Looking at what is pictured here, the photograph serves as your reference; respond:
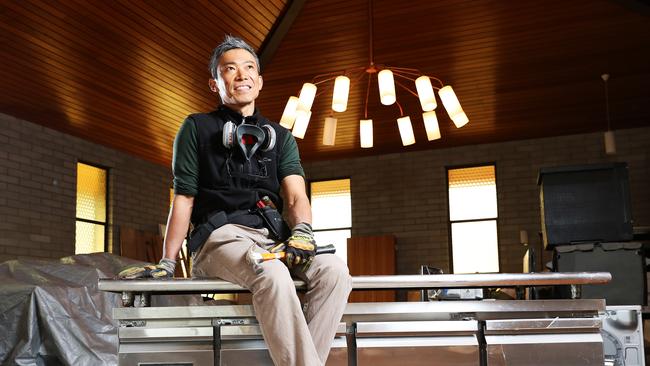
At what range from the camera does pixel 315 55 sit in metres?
7.66

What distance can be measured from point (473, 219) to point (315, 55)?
4.14 metres

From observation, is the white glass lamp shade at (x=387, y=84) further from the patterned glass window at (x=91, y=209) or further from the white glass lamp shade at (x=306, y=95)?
the patterned glass window at (x=91, y=209)

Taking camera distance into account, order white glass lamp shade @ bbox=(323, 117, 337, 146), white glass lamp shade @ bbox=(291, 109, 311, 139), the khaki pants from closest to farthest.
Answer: the khaki pants, white glass lamp shade @ bbox=(291, 109, 311, 139), white glass lamp shade @ bbox=(323, 117, 337, 146)

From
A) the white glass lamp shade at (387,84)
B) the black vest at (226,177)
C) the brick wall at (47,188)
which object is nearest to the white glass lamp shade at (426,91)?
the white glass lamp shade at (387,84)

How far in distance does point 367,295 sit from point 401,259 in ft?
2.77

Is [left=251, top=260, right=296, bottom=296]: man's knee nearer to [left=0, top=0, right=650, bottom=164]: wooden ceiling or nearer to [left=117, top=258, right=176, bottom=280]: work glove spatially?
[left=117, top=258, right=176, bottom=280]: work glove

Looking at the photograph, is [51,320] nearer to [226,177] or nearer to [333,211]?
[226,177]

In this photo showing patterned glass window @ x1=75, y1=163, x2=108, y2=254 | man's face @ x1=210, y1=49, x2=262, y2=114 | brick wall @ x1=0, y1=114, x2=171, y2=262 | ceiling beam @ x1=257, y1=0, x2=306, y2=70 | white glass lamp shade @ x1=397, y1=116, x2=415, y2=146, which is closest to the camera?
man's face @ x1=210, y1=49, x2=262, y2=114

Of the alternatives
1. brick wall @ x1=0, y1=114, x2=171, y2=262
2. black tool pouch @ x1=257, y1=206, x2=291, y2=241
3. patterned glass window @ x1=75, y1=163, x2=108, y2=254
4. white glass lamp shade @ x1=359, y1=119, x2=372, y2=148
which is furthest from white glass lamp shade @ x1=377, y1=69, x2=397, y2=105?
patterned glass window @ x1=75, y1=163, x2=108, y2=254

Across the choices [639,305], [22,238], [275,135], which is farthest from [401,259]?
[275,135]

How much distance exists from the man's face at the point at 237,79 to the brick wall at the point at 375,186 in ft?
21.2

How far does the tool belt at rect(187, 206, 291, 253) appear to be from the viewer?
2182 mm

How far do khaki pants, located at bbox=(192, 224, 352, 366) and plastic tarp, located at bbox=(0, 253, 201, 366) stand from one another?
257cm

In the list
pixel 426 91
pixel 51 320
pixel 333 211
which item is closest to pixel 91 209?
pixel 333 211
